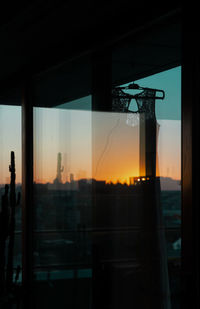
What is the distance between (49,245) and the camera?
8.91 feet

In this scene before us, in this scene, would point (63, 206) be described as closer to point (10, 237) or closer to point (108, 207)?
point (108, 207)

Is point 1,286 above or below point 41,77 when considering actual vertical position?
below

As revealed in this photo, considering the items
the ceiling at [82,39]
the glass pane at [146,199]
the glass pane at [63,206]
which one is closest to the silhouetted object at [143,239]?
the glass pane at [146,199]

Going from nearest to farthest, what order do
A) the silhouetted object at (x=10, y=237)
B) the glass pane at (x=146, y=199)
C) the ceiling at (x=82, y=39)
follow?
the glass pane at (x=146, y=199) < the ceiling at (x=82, y=39) < the silhouetted object at (x=10, y=237)

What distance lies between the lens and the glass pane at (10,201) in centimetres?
302

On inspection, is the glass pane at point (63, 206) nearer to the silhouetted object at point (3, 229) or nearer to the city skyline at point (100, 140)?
the city skyline at point (100, 140)

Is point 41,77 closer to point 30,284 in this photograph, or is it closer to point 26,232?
point 26,232

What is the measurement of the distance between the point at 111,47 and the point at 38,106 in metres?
0.98

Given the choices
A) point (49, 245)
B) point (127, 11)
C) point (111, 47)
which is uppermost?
point (127, 11)

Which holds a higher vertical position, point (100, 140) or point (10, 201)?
point (100, 140)

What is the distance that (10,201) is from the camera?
121 inches

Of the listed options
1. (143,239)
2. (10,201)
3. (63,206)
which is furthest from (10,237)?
(143,239)

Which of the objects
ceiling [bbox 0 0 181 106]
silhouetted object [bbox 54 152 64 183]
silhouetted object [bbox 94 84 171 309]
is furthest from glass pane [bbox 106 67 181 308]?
silhouetted object [bbox 54 152 64 183]

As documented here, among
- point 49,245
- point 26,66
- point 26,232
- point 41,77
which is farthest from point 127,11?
point 26,232
